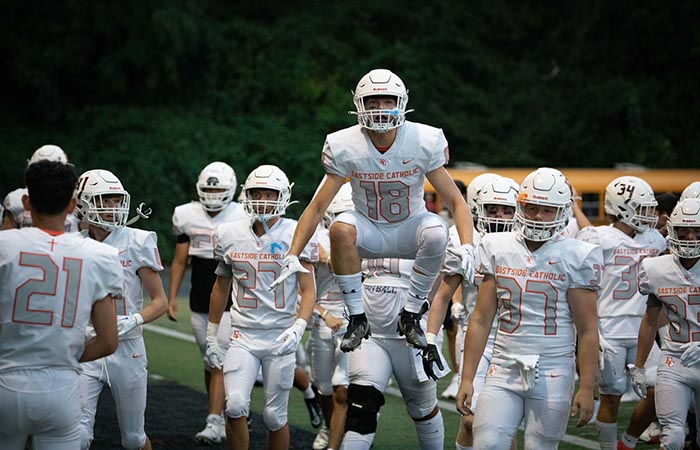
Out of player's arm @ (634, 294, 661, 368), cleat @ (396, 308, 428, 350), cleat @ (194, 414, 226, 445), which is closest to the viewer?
cleat @ (396, 308, 428, 350)

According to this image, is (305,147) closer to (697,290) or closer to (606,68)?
(606,68)

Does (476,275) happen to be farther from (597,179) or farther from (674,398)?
(597,179)

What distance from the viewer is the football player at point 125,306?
7.36 m

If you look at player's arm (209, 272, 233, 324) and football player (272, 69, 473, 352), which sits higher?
football player (272, 69, 473, 352)

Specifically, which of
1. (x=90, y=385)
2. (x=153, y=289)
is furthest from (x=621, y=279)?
(x=90, y=385)

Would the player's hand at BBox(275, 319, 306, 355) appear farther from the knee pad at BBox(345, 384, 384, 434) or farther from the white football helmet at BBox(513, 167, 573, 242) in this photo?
the white football helmet at BBox(513, 167, 573, 242)

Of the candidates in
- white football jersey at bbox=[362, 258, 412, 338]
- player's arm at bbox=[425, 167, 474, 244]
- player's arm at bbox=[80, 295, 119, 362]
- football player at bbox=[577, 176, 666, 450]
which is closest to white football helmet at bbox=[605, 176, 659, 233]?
football player at bbox=[577, 176, 666, 450]

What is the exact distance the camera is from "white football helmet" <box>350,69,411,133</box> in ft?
22.2

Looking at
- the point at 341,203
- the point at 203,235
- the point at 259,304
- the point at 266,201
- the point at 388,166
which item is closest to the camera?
the point at 388,166

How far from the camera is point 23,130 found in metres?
25.2

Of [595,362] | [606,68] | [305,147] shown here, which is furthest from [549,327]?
[606,68]

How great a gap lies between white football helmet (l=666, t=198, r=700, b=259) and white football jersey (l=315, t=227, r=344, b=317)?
2.89 m

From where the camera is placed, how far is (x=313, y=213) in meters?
6.84

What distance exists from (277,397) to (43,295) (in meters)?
3.05
